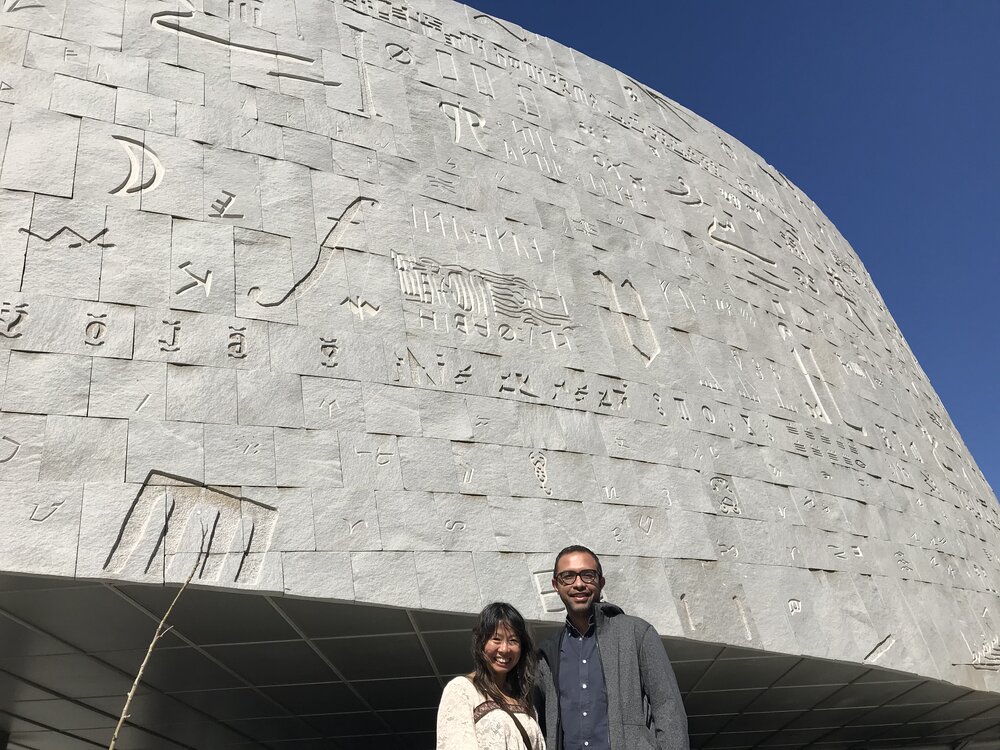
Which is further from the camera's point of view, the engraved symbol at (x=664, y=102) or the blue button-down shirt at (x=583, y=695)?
the engraved symbol at (x=664, y=102)

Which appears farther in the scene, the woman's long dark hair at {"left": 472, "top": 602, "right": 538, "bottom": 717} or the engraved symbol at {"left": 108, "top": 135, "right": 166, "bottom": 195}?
the engraved symbol at {"left": 108, "top": 135, "right": 166, "bottom": 195}

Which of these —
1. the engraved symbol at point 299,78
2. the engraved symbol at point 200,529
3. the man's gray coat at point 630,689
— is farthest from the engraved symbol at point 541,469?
the engraved symbol at point 299,78

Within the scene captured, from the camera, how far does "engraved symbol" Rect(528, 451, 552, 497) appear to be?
5.67 meters

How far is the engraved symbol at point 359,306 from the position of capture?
573cm

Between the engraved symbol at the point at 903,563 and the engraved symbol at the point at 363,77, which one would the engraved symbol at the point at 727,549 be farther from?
the engraved symbol at the point at 363,77

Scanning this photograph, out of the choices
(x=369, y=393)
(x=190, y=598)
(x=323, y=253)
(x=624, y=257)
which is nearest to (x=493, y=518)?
(x=369, y=393)

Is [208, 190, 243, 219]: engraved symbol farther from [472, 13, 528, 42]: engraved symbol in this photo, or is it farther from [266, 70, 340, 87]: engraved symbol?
[472, 13, 528, 42]: engraved symbol

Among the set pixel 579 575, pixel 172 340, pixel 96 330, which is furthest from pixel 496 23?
pixel 579 575

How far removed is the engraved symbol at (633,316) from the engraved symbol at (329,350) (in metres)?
2.72

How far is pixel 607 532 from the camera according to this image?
5.74 metres

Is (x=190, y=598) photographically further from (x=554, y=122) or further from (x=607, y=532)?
(x=554, y=122)

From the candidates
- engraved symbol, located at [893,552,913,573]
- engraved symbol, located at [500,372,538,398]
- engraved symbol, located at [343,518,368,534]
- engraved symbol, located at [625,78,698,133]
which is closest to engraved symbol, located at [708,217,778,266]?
engraved symbol, located at [625,78,698,133]

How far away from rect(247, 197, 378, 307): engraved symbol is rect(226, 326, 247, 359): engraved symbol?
0.27 meters

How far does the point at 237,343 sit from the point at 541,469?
7.12 feet
